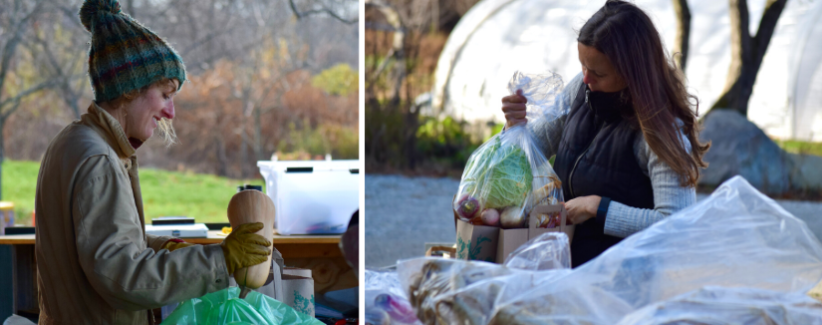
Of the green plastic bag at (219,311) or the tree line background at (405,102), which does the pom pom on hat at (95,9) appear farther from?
the tree line background at (405,102)

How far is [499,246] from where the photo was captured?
1.50m

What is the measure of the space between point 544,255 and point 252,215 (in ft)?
2.26

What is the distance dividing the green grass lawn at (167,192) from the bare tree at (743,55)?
611cm

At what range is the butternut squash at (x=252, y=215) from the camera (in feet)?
4.86

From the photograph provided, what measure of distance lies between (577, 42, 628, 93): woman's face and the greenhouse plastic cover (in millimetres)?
5775

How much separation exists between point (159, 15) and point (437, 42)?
377 cm

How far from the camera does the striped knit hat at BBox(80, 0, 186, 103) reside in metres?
1.50

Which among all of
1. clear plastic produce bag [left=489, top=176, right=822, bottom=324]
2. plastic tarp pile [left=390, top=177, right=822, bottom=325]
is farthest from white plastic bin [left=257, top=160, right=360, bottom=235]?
clear plastic produce bag [left=489, top=176, right=822, bottom=324]

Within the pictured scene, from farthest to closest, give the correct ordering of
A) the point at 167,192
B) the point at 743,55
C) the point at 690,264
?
1. the point at 743,55
2. the point at 167,192
3. the point at 690,264

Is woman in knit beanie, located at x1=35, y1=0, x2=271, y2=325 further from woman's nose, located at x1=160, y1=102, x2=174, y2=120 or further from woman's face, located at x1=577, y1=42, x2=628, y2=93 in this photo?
woman's face, located at x1=577, y1=42, x2=628, y2=93

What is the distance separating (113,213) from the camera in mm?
1356

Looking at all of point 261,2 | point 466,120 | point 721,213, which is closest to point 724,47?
point 466,120

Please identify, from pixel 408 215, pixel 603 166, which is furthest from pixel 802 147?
pixel 603 166

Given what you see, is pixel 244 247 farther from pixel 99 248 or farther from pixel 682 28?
pixel 682 28
